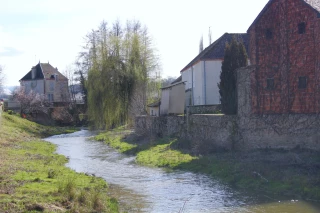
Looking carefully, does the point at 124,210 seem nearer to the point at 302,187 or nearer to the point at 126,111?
the point at 302,187

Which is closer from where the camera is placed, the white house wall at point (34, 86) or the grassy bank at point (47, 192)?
the grassy bank at point (47, 192)

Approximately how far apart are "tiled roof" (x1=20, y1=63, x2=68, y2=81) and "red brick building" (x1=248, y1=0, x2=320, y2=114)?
62.1 meters

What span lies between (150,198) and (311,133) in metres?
9.47

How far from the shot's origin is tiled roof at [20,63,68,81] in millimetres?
80688

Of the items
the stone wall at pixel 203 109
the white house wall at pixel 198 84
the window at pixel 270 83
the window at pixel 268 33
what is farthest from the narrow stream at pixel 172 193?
the white house wall at pixel 198 84

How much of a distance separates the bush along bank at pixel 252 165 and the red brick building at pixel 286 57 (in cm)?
280

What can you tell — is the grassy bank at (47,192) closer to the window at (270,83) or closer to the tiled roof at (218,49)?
the window at (270,83)

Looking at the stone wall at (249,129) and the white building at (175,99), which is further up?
the white building at (175,99)

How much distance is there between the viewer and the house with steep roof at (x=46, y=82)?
80188 mm

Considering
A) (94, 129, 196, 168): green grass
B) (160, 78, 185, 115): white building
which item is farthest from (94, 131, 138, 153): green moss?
(160, 78, 185, 115): white building

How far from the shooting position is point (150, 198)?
16141mm

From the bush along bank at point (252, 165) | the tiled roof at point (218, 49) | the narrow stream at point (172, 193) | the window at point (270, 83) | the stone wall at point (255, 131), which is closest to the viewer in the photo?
the narrow stream at point (172, 193)

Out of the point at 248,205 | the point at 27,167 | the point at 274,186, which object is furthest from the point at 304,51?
the point at 27,167

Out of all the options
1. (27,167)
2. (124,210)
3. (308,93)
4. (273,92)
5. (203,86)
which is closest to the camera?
(124,210)
